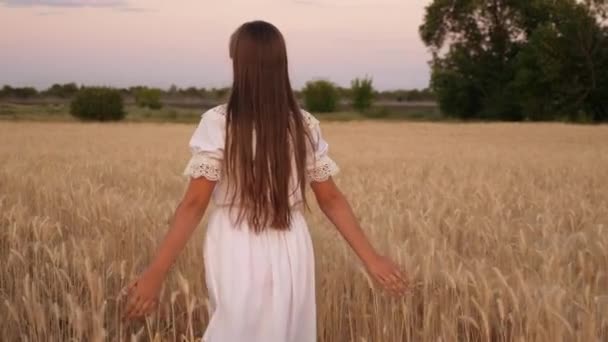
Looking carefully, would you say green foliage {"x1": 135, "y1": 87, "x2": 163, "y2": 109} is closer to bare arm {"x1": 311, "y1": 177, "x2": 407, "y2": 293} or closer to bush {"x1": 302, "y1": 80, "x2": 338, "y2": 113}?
bush {"x1": 302, "y1": 80, "x2": 338, "y2": 113}

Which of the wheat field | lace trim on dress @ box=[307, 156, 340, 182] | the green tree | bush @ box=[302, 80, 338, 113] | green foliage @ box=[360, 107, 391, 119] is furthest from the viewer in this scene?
bush @ box=[302, 80, 338, 113]

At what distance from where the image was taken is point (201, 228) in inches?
199

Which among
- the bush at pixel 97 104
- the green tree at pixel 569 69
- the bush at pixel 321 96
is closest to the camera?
the green tree at pixel 569 69

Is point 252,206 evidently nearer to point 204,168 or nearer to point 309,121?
point 204,168

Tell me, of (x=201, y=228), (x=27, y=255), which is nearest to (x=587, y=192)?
(x=201, y=228)

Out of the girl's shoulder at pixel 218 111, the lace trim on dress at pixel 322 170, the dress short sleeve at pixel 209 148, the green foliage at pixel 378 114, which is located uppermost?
the girl's shoulder at pixel 218 111

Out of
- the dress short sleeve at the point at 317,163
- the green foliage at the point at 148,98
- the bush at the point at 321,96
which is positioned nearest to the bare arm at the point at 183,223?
the dress short sleeve at the point at 317,163

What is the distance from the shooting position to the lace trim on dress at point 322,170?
2623mm

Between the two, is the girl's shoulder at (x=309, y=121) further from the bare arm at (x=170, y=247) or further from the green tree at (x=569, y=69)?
the green tree at (x=569, y=69)

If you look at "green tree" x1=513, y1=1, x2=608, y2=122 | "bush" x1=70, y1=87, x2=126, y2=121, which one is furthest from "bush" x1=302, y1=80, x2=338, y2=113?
"green tree" x1=513, y1=1, x2=608, y2=122

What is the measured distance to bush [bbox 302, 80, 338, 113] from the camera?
5759 cm

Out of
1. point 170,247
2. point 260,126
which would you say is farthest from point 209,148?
point 170,247

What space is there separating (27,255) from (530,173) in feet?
25.0

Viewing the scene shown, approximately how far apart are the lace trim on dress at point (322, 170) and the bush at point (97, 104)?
38026 mm
